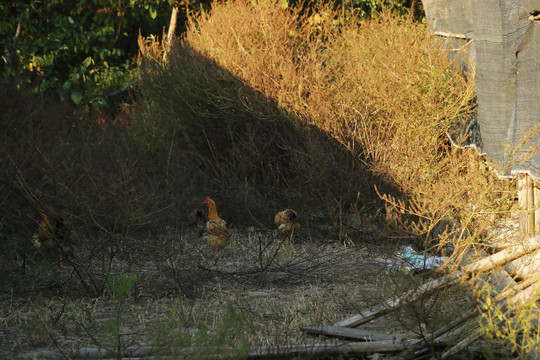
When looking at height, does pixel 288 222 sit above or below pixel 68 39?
below

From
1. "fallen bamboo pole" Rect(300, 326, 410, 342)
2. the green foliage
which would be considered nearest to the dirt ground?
"fallen bamboo pole" Rect(300, 326, 410, 342)

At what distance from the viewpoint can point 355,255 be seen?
729 centimetres

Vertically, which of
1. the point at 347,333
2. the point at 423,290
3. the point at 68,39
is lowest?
the point at 68,39

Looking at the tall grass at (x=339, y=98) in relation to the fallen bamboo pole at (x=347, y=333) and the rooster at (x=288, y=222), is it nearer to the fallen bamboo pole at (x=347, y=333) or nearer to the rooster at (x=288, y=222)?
the rooster at (x=288, y=222)

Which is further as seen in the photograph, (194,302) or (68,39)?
(68,39)

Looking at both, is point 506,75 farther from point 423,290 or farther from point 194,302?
point 194,302

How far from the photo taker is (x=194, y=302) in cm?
538

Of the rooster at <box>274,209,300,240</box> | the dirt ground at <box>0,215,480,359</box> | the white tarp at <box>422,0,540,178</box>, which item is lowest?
the rooster at <box>274,209,300,240</box>

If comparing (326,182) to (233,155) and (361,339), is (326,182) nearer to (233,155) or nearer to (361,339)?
(233,155)

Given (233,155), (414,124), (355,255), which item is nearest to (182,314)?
(355,255)

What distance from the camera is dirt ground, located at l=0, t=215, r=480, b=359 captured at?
167 inches

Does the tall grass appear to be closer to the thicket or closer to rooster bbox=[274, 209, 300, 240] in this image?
the thicket

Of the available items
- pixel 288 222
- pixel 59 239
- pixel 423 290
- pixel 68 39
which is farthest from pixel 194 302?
pixel 68 39

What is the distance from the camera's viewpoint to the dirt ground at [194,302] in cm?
423
